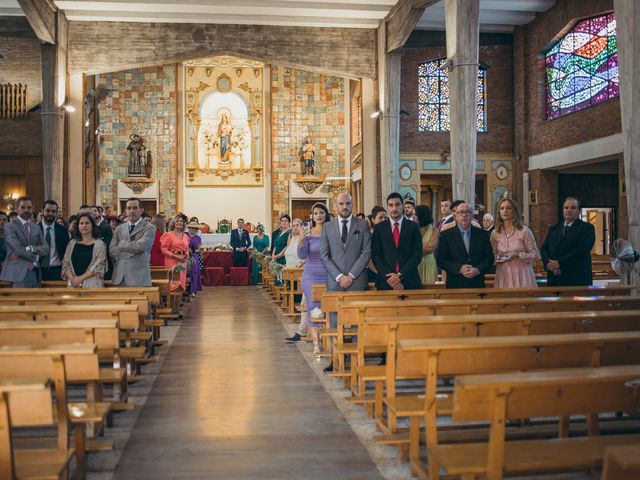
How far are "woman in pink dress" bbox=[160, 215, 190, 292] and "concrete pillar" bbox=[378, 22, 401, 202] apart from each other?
6.44m

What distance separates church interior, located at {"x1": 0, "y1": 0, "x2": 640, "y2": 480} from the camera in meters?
3.20

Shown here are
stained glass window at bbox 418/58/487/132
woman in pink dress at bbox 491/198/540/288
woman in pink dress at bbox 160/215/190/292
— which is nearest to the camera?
woman in pink dress at bbox 491/198/540/288

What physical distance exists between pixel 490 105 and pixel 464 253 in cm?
1273

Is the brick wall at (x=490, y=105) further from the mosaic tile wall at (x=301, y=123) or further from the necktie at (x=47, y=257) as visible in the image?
the necktie at (x=47, y=257)

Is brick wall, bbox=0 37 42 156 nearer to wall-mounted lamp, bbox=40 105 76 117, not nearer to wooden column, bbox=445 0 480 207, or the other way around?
wall-mounted lamp, bbox=40 105 76 117

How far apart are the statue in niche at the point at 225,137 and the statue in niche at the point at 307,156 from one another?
8.44 ft

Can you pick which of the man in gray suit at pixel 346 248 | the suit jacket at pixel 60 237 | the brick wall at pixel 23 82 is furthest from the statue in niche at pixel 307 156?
the man in gray suit at pixel 346 248

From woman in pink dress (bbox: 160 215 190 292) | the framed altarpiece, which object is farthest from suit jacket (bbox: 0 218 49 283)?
the framed altarpiece

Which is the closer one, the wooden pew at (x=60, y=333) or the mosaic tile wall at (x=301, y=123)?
the wooden pew at (x=60, y=333)

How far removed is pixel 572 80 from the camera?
50.4ft

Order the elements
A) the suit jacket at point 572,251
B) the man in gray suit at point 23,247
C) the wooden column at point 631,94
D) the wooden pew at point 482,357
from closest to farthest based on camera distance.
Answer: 1. the wooden pew at point 482,357
2. the wooden column at point 631,94
3. the suit jacket at point 572,251
4. the man in gray suit at point 23,247

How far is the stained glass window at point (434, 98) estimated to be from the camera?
18016 millimetres

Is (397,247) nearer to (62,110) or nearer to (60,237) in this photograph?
(60,237)

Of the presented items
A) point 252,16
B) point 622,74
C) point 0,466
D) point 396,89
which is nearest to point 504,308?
point 622,74
